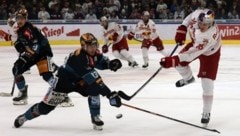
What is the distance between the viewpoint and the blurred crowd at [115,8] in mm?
15867

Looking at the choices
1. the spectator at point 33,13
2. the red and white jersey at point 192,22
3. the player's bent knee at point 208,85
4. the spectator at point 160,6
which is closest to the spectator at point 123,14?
the spectator at point 160,6

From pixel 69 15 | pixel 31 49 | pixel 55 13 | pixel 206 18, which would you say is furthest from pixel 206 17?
pixel 55 13

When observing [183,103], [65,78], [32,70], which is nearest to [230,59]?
[32,70]

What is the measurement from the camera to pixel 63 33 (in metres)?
15.6

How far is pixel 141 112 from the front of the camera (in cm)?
588

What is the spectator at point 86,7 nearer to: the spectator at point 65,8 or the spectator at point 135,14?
the spectator at point 65,8

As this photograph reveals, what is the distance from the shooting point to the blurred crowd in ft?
52.1

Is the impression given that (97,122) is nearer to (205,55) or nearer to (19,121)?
(19,121)

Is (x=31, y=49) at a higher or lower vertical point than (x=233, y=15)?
higher

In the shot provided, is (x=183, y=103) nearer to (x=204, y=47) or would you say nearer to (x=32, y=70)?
(x=204, y=47)

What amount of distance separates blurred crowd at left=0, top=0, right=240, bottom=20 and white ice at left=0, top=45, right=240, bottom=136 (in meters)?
6.53

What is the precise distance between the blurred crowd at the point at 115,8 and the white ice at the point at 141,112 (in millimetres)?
6531

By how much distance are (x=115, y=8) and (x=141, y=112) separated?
1083cm

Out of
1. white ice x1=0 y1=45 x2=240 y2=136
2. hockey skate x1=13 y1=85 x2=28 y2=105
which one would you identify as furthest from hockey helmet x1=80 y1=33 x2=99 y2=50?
hockey skate x1=13 y1=85 x2=28 y2=105
